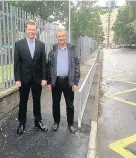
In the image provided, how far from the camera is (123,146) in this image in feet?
18.1

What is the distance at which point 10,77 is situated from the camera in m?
7.48

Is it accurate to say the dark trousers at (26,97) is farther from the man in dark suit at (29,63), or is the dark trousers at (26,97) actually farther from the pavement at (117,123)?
the pavement at (117,123)

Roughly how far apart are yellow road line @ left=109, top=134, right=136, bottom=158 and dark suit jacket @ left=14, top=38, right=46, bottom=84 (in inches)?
68.0

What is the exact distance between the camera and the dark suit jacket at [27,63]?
5.26 metres

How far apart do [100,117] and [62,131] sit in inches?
79.5

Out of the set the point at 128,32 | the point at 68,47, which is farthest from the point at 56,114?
the point at 128,32

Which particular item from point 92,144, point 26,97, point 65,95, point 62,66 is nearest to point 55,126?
point 65,95

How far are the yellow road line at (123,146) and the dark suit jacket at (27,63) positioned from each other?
173 centimetres

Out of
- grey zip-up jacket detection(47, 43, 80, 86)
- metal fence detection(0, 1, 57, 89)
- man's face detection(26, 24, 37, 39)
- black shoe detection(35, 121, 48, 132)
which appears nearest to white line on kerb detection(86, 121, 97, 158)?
black shoe detection(35, 121, 48, 132)

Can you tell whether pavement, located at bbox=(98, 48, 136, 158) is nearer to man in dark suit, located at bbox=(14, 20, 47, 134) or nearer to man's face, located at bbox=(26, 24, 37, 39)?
man in dark suit, located at bbox=(14, 20, 47, 134)

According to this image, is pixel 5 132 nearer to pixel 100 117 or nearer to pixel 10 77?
pixel 10 77

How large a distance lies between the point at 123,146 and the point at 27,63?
2.22m

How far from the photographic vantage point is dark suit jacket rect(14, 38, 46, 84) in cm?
526

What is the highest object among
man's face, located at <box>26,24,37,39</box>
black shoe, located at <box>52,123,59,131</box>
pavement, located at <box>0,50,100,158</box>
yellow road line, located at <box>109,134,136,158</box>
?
man's face, located at <box>26,24,37,39</box>
